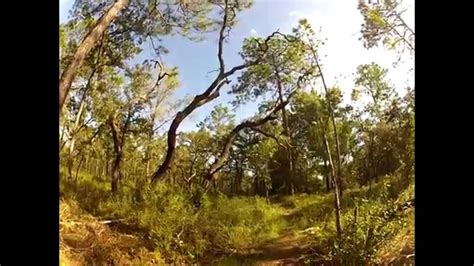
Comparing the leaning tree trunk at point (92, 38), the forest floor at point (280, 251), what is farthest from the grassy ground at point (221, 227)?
the leaning tree trunk at point (92, 38)

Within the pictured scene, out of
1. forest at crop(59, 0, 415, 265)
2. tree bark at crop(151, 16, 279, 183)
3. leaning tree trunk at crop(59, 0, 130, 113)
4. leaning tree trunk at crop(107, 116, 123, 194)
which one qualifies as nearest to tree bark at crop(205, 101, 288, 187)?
forest at crop(59, 0, 415, 265)

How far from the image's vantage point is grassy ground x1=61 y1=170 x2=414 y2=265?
1.53 m

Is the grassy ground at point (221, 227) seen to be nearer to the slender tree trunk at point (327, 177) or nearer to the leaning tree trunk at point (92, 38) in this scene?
the slender tree trunk at point (327, 177)

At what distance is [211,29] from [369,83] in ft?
1.52

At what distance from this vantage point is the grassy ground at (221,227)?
1527 mm

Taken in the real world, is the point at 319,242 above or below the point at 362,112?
below

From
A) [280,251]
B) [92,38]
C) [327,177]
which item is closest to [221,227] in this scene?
[280,251]

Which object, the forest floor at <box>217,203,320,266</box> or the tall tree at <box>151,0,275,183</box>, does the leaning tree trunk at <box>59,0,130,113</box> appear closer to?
the tall tree at <box>151,0,275,183</box>
